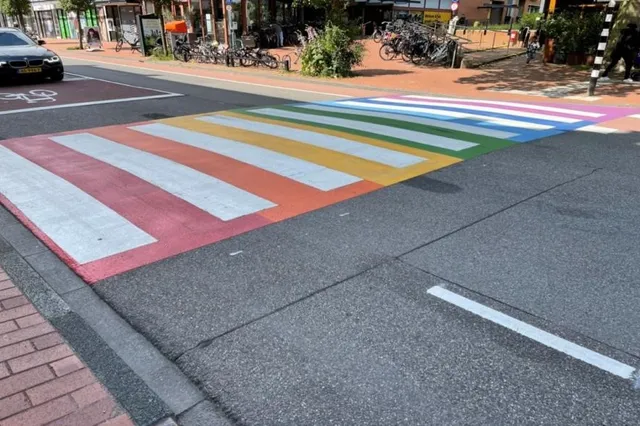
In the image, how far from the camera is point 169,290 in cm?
366

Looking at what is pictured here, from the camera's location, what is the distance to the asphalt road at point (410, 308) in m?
2.58

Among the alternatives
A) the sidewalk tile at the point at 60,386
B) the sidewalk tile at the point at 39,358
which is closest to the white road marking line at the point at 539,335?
the sidewalk tile at the point at 60,386

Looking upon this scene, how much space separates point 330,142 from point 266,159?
139 cm

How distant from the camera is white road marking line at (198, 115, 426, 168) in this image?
6982 millimetres

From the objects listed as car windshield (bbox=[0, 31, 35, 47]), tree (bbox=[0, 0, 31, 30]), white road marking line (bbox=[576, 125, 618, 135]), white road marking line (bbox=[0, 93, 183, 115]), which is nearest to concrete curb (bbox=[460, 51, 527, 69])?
white road marking line (bbox=[576, 125, 618, 135])

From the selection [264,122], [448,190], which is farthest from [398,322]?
[264,122]

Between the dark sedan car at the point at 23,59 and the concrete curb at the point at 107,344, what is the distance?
12.3 meters

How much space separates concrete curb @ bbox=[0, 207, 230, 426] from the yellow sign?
41634mm

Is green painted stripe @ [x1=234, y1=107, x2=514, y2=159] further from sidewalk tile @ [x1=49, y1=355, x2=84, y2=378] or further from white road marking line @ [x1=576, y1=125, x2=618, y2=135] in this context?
sidewalk tile @ [x1=49, y1=355, x2=84, y2=378]

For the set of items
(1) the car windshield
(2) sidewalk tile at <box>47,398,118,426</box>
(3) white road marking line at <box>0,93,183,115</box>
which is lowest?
(3) white road marking line at <box>0,93,183,115</box>

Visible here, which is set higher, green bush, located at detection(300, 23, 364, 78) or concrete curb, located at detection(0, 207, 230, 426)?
green bush, located at detection(300, 23, 364, 78)

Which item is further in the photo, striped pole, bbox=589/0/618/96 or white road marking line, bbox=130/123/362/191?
striped pole, bbox=589/0/618/96

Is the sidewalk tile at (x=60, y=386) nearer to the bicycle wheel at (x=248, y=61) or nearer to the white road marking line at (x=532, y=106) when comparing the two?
the white road marking line at (x=532, y=106)

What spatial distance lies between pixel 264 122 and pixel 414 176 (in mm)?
4303
